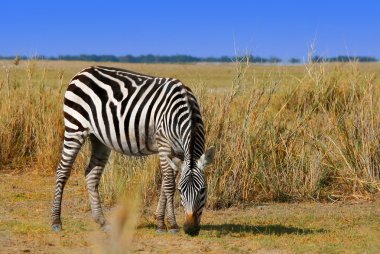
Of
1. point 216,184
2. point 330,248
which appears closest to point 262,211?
point 216,184

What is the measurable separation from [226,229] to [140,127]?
153 cm

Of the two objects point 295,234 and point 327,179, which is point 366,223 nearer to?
point 295,234

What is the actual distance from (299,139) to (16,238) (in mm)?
4468

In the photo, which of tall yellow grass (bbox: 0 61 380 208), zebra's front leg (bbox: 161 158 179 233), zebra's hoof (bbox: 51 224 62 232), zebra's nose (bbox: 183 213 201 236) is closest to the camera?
zebra's nose (bbox: 183 213 201 236)

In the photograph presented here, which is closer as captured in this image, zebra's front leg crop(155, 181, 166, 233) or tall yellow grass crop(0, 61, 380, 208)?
zebra's front leg crop(155, 181, 166, 233)

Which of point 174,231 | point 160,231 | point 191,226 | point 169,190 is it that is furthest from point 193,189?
point 160,231

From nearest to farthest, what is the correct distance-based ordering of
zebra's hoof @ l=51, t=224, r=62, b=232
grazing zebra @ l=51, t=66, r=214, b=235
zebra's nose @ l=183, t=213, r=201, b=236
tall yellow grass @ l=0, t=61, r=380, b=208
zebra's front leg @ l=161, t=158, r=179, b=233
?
1. zebra's nose @ l=183, t=213, r=201, b=236
2. grazing zebra @ l=51, t=66, r=214, b=235
3. zebra's front leg @ l=161, t=158, r=179, b=233
4. zebra's hoof @ l=51, t=224, r=62, b=232
5. tall yellow grass @ l=0, t=61, r=380, b=208

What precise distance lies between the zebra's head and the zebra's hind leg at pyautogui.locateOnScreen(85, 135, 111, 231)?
1.34 metres

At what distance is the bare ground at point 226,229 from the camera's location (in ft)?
20.8

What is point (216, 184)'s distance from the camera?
8.58 m

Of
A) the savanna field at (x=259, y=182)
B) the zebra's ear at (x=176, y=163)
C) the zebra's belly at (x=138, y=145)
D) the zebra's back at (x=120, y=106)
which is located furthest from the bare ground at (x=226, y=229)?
the zebra's back at (x=120, y=106)

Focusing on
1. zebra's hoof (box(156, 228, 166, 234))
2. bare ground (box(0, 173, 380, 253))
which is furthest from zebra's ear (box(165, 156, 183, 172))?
zebra's hoof (box(156, 228, 166, 234))

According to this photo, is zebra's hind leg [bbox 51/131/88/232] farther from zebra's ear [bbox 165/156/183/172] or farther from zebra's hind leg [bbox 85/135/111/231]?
zebra's ear [bbox 165/156/183/172]

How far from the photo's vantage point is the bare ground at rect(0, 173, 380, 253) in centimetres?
633
